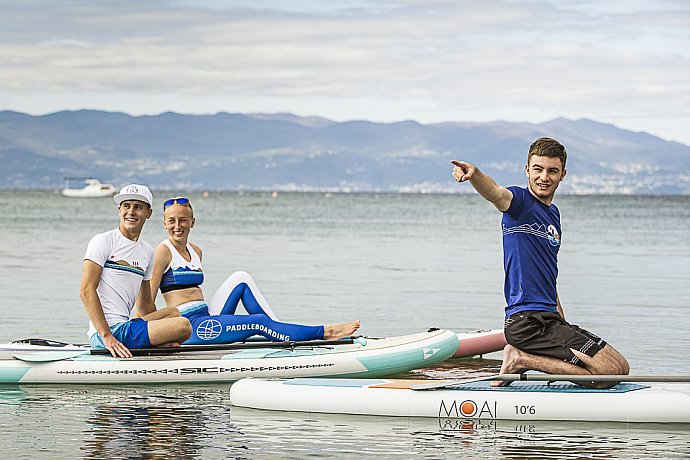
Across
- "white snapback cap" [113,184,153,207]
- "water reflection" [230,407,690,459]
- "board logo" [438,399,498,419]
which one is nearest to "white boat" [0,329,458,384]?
"white snapback cap" [113,184,153,207]

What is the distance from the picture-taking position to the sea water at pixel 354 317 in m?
8.29

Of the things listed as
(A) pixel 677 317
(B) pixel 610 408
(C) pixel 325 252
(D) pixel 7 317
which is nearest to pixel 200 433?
(B) pixel 610 408

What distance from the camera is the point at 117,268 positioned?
10.2 meters

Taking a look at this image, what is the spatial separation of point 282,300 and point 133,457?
12.3 meters

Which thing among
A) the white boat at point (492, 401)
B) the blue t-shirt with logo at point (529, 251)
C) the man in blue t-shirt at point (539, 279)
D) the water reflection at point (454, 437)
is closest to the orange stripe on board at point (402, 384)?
the white boat at point (492, 401)

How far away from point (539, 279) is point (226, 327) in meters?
3.74

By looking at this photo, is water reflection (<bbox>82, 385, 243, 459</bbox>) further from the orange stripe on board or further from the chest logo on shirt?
the chest logo on shirt

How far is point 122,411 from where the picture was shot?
380 inches

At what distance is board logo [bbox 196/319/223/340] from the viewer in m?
11.1

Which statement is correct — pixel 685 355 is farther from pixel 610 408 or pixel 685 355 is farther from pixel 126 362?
pixel 126 362

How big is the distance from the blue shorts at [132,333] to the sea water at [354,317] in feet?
1.28

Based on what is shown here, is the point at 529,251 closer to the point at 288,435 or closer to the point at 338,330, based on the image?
the point at 288,435

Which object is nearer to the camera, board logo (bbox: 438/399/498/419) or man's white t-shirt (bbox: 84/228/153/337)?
board logo (bbox: 438/399/498/419)

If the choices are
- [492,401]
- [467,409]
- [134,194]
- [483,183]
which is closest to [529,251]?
[483,183]
